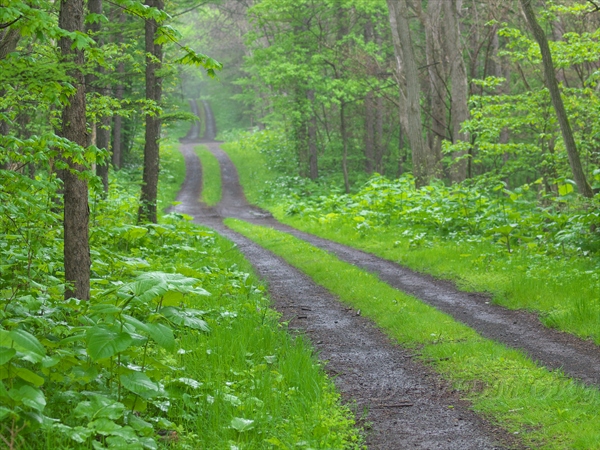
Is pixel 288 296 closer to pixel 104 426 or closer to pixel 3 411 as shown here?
pixel 104 426

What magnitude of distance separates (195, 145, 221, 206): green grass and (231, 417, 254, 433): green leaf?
26829 mm

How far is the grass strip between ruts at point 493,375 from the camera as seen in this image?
4.75m

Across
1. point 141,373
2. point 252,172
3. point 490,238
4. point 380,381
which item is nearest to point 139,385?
point 141,373

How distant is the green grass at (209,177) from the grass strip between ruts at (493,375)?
75.4ft

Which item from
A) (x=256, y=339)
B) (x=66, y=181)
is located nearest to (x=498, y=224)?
(x=256, y=339)

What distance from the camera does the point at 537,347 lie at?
7281 mm

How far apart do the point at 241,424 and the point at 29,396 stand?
1.64 metres

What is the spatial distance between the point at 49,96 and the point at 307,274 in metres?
7.90

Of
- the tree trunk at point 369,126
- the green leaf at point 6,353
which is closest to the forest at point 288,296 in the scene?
the green leaf at point 6,353

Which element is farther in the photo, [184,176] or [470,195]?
[184,176]

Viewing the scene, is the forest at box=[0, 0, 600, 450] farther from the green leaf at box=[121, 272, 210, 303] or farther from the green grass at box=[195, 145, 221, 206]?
the green grass at box=[195, 145, 221, 206]

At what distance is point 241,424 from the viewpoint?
14.9 ft

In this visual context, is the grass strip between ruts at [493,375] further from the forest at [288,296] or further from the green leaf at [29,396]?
the green leaf at [29,396]

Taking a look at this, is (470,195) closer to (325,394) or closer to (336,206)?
(336,206)
